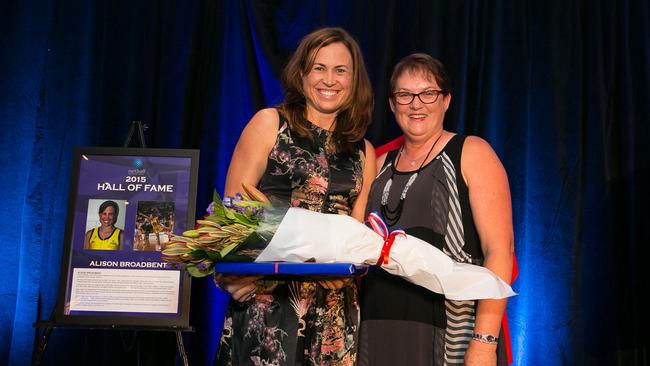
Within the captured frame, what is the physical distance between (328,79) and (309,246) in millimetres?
701

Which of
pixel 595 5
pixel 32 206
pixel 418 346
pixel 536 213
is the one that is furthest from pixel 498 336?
pixel 32 206

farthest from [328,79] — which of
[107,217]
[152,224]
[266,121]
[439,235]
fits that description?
[107,217]

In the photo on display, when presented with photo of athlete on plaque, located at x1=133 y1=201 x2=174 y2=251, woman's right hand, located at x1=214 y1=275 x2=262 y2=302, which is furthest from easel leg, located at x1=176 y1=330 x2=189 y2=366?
woman's right hand, located at x1=214 y1=275 x2=262 y2=302

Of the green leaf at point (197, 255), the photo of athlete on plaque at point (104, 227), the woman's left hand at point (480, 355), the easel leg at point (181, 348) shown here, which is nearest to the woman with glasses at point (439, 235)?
the woman's left hand at point (480, 355)

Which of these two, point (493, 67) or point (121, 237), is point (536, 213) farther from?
point (121, 237)

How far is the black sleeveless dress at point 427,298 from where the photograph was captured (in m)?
2.10

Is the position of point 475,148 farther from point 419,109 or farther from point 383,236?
point 383,236

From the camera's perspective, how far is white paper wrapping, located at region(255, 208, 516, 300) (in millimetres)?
1820

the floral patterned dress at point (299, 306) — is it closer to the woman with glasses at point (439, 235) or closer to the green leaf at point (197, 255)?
the woman with glasses at point (439, 235)

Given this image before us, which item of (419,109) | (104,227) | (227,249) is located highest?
(419,109)

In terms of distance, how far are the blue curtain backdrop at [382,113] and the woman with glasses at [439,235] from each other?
1.20m

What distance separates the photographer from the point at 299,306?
2080 mm

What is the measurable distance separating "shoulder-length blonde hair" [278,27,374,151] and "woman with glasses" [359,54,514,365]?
6.3 inches

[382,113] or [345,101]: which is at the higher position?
[382,113]
